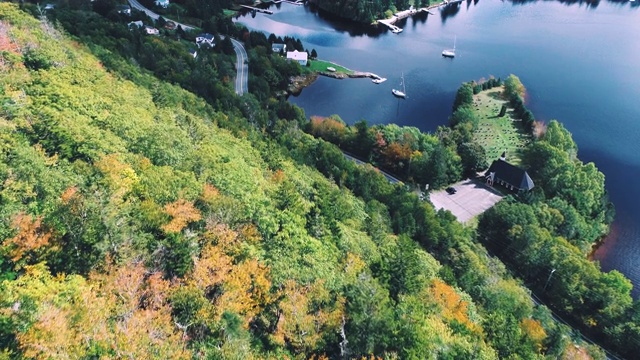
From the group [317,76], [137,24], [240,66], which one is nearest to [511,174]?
[317,76]

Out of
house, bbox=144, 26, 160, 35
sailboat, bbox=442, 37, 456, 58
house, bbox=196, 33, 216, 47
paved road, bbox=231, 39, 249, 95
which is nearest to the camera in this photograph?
paved road, bbox=231, 39, 249, 95

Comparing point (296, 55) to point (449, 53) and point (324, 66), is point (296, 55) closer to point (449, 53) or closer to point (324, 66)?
point (324, 66)

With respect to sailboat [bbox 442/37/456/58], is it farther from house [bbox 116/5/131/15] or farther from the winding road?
house [bbox 116/5/131/15]

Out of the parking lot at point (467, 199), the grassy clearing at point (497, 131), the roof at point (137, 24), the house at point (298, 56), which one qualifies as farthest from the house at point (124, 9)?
the parking lot at point (467, 199)

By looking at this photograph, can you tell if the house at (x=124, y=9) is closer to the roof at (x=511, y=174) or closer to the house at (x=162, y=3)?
the house at (x=162, y=3)

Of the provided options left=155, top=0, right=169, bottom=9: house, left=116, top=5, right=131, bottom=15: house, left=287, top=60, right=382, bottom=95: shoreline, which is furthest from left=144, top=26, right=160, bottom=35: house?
left=287, top=60, right=382, bottom=95: shoreline

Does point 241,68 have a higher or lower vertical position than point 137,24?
lower

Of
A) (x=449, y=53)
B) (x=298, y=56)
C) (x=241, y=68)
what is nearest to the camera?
(x=241, y=68)
